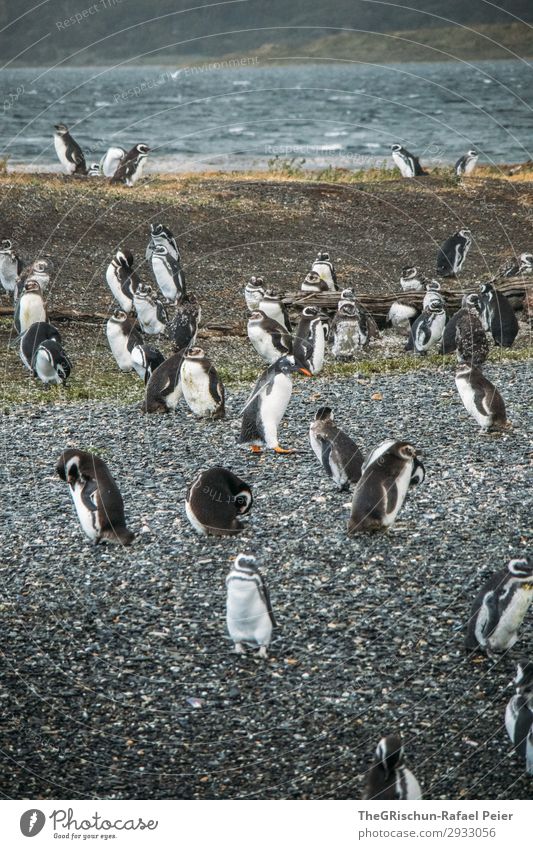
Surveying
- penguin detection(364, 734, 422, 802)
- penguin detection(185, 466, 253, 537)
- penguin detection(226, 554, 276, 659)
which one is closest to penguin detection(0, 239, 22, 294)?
penguin detection(185, 466, 253, 537)

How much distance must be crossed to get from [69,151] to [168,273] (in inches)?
228

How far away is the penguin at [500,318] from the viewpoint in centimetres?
946

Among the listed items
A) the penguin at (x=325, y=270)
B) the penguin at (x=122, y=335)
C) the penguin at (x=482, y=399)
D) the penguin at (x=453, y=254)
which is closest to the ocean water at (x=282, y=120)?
the penguin at (x=453, y=254)

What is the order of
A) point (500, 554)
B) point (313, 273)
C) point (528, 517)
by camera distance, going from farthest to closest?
point (313, 273)
point (528, 517)
point (500, 554)

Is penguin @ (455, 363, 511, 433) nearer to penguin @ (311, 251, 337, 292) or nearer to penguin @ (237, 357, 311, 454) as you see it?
penguin @ (237, 357, 311, 454)

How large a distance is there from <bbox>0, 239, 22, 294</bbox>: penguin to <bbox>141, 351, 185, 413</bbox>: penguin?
3911 mm

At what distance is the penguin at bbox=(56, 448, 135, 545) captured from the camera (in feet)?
16.2

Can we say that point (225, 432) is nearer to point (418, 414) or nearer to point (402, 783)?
point (418, 414)

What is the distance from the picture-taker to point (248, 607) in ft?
13.1

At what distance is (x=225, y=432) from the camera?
22.0 feet

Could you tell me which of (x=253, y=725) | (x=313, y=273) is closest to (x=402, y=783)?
(x=253, y=725)

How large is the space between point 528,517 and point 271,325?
149 inches

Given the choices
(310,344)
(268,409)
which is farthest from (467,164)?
(268,409)

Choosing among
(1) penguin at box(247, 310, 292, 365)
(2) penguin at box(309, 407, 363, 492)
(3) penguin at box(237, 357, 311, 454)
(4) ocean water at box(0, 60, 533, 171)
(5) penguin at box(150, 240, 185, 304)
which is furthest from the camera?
(4) ocean water at box(0, 60, 533, 171)
